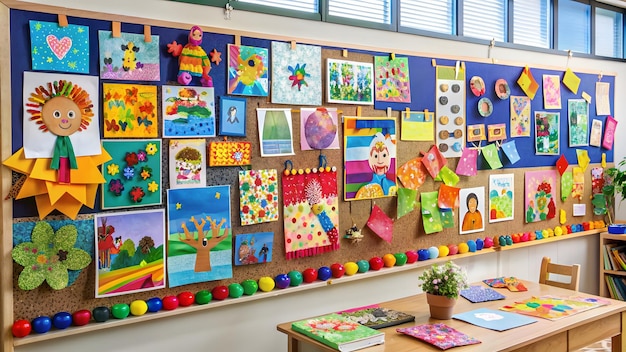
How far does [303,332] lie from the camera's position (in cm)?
235

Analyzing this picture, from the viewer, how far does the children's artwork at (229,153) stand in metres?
2.71

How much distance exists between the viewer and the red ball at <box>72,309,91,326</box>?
235 cm

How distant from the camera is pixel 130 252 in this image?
2.50m

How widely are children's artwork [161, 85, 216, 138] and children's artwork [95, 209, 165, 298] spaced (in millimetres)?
390

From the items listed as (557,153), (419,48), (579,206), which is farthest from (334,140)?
(579,206)

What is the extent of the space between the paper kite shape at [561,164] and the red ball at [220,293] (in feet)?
9.45

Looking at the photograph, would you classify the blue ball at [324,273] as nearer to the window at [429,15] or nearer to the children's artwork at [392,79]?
the children's artwork at [392,79]

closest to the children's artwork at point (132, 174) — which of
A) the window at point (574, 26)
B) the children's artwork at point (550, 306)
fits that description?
the children's artwork at point (550, 306)

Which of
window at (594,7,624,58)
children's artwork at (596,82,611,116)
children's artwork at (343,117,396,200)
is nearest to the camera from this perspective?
children's artwork at (343,117,396,200)

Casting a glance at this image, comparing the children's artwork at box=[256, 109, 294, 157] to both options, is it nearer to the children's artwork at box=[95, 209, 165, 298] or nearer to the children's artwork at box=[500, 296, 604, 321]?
the children's artwork at box=[95, 209, 165, 298]

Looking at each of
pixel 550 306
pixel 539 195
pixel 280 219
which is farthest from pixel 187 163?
pixel 539 195

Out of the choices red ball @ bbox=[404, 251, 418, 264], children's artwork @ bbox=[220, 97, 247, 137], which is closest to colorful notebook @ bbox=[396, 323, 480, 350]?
red ball @ bbox=[404, 251, 418, 264]

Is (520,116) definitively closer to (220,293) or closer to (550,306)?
(550,306)

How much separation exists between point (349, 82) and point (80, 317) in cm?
183
